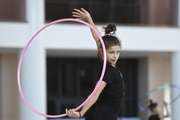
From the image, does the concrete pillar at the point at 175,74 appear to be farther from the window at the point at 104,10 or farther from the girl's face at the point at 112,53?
the girl's face at the point at 112,53

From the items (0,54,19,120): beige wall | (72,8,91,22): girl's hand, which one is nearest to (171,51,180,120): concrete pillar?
(0,54,19,120): beige wall

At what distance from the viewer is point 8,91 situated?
14766 millimetres

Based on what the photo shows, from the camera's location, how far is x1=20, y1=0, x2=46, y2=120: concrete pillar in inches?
498

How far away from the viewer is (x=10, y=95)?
48.5 ft

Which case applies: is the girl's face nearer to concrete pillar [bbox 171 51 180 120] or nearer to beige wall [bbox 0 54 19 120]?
concrete pillar [bbox 171 51 180 120]

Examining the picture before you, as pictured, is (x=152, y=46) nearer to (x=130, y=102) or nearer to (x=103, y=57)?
(x=130, y=102)

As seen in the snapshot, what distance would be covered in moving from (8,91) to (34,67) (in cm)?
236

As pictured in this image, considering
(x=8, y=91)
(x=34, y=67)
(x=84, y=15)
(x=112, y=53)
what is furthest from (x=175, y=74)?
(x=112, y=53)

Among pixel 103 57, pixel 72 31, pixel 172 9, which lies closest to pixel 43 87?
pixel 72 31

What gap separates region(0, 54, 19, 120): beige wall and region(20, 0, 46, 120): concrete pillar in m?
2.03

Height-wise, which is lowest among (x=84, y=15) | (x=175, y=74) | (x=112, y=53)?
(x=112, y=53)

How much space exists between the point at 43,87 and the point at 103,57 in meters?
8.40

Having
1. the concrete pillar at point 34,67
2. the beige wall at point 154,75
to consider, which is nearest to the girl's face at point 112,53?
the concrete pillar at point 34,67

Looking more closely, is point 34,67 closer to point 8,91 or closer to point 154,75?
point 8,91
